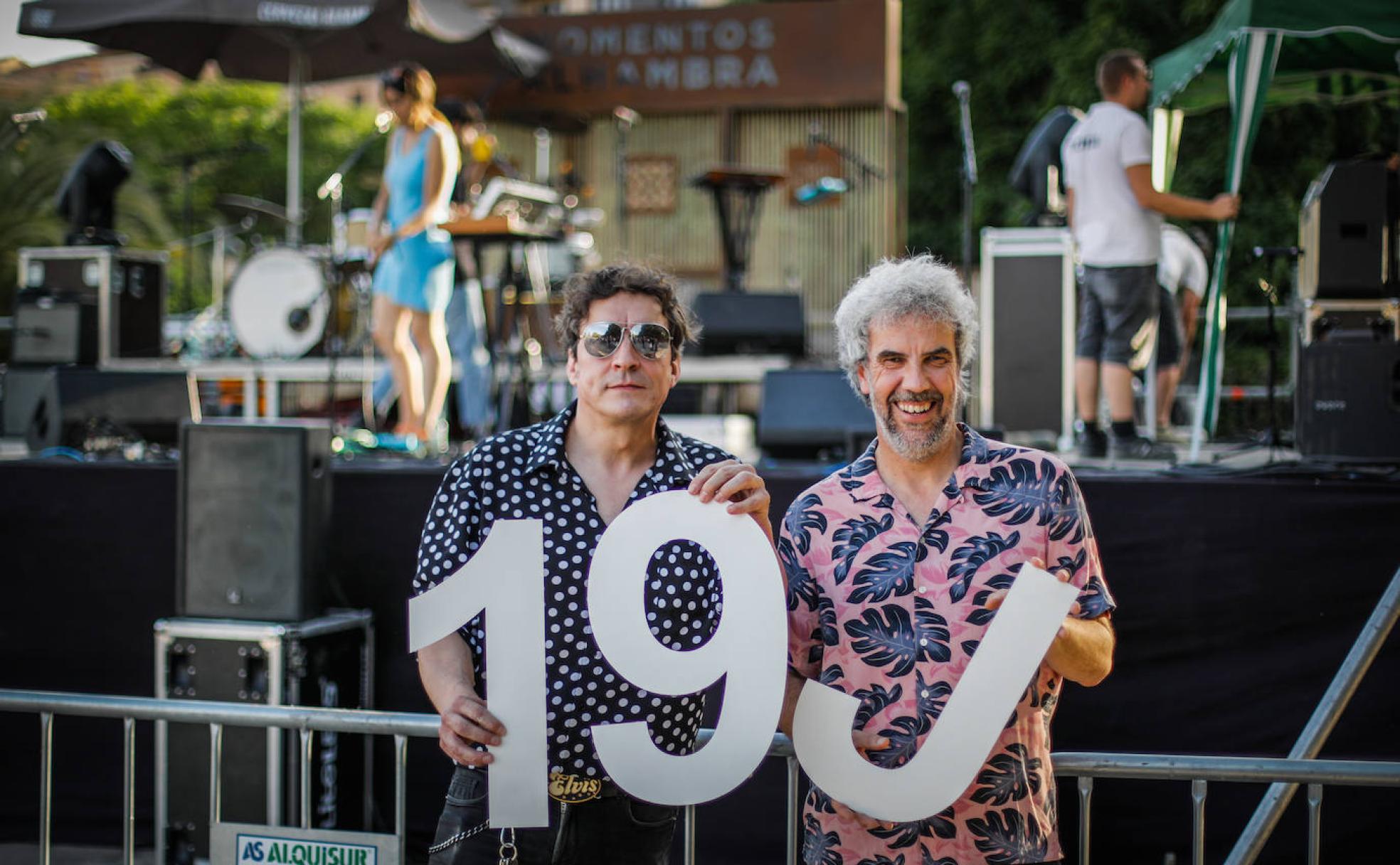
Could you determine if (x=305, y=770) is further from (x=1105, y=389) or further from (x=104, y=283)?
(x=104, y=283)

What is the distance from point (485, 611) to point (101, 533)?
115 inches

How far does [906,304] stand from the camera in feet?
7.07

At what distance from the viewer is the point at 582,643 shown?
2.16m

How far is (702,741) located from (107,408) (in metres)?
4.35

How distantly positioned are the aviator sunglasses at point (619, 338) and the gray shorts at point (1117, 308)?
3626mm

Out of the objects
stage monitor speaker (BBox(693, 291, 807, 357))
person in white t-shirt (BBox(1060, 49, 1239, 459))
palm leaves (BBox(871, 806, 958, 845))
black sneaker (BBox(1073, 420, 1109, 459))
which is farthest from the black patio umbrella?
palm leaves (BBox(871, 806, 958, 845))

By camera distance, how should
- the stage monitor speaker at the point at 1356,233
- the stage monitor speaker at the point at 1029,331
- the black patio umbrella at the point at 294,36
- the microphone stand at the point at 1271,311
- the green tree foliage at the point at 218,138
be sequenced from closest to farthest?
1. the stage monitor speaker at the point at 1356,233
2. the microphone stand at the point at 1271,311
3. the stage monitor speaker at the point at 1029,331
4. the black patio umbrella at the point at 294,36
5. the green tree foliage at the point at 218,138

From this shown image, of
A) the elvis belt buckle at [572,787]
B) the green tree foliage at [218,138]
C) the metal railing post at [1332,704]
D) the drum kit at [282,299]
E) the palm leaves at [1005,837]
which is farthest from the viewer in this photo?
the green tree foliage at [218,138]

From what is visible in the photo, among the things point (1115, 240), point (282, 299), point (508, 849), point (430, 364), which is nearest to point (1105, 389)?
point (1115, 240)

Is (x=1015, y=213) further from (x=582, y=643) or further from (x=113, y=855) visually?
(x=582, y=643)

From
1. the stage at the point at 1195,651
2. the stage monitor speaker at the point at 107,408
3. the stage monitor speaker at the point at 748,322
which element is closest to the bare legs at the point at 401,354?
the stage monitor speaker at the point at 107,408

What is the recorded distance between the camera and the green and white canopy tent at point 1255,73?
4.71m

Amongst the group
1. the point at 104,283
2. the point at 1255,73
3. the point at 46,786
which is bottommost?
the point at 46,786

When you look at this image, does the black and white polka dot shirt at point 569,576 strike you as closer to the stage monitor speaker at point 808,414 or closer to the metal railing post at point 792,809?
the metal railing post at point 792,809
